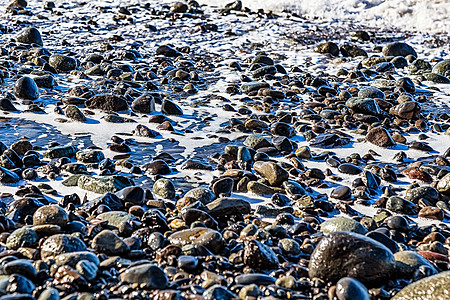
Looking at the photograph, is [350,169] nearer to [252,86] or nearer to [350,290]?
[350,290]

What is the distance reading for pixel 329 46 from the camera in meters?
7.32

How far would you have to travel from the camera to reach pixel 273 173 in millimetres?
3479

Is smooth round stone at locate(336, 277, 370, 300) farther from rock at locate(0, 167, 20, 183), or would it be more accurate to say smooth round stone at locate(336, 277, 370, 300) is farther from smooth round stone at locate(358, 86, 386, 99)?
smooth round stone at locate(358, 86, 386, 99)

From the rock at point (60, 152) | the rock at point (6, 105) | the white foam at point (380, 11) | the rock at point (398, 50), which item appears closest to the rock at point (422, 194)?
the rock at point (60, 152)

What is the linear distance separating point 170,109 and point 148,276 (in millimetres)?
2806

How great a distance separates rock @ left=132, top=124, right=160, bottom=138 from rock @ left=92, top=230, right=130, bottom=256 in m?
1.81

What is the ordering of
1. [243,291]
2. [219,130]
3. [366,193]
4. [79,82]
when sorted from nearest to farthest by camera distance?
[243,291] < [366,193] < [219,130] < [79,82]

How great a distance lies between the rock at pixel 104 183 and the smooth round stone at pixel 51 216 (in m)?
0.49

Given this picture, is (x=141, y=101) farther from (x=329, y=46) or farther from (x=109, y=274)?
(x=329, y=46)

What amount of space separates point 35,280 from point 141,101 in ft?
9.23

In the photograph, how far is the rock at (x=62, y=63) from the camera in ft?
20.5

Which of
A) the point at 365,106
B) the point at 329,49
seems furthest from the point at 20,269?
the point at 329,49

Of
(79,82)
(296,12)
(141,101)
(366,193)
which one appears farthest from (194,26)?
(366,193)

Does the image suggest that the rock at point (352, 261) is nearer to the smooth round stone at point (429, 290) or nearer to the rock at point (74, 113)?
the smooth round stone at point (429, 290)
